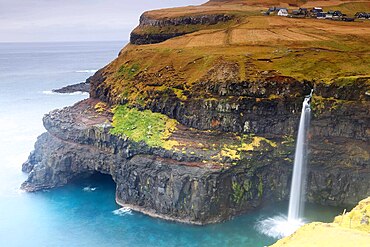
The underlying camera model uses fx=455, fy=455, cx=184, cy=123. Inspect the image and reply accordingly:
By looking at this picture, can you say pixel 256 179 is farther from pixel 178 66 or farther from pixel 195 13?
pixel 195 13

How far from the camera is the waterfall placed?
6259cm

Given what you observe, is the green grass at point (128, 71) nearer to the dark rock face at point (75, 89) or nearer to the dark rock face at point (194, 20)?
the dark rock face at point (194, 20)

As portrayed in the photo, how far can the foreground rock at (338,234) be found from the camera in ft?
90.9

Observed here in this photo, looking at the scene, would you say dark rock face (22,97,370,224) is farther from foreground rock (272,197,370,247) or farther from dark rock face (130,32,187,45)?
dark rock face (130,32,187,45)

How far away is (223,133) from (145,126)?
12.1 meters

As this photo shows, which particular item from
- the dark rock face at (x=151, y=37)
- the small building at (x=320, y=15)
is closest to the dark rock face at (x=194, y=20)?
the dark rock face at (x=151, y=37)

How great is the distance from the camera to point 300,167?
63.4 m

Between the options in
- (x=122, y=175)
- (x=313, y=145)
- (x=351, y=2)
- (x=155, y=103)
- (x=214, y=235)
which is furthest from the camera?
(x=351, y=2)

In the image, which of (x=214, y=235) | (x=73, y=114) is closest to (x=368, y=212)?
(x=214, y=235)

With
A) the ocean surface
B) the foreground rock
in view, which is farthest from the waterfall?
the foreground rock

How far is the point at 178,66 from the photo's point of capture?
77250mm

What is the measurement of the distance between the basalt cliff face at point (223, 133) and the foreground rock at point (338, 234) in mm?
28889

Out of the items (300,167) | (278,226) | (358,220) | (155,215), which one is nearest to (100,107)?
(155,215)

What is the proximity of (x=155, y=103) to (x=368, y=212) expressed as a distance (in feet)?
147
